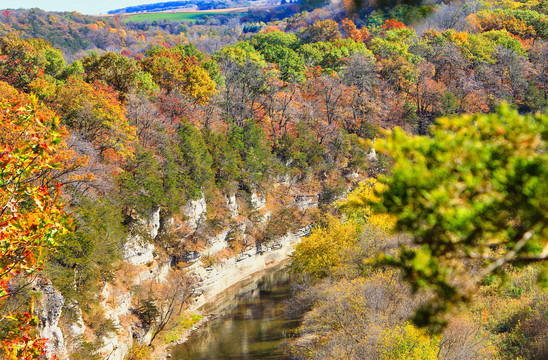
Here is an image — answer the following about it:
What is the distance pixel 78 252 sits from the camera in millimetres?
23594

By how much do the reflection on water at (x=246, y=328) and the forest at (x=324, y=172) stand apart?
246 centimetres

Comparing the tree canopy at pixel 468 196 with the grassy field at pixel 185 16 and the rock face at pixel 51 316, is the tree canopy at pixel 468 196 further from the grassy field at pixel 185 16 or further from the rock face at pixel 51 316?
the grassy field at pixel 185 16

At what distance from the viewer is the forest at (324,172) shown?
558 centimetres

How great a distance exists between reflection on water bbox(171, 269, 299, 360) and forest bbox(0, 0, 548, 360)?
246 cm

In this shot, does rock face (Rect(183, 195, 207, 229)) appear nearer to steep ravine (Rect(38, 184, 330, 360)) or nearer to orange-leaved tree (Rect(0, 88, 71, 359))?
steep ravine (Rect(38, 184, 330, 360))

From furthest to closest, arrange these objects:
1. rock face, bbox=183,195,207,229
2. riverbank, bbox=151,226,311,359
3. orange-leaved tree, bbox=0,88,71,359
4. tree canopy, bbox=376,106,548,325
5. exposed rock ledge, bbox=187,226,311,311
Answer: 1. rock face, bbox=183,195,207,229
2. exposed rock ledge, bbox=187,226,311,311
3. riverbank, bbox=151,226,311,359
4. orange-leaved tree, bbox=0,88,71,359
5. tree canopy, bbox=376,106,548,325

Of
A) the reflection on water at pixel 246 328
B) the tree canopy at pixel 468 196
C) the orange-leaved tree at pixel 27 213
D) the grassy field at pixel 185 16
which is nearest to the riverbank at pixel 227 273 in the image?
the reflection on water at pixel 246 328

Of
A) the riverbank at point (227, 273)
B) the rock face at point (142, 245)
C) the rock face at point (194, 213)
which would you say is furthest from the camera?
the rock face at point (194, 213)

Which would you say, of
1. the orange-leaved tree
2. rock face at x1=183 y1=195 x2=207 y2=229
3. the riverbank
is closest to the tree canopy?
the orange-leaved tree

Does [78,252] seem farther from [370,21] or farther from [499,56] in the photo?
[370,21]

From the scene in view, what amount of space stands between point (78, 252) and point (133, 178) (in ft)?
32.2

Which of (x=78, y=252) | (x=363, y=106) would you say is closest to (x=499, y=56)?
(x=363, y=106)

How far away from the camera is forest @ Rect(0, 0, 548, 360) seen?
5.58m

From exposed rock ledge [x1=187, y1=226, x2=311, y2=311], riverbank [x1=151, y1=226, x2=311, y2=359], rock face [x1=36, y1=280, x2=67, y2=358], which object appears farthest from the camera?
exposed rock ledge [x1=187, y1=226, x2=311, y2=311]
